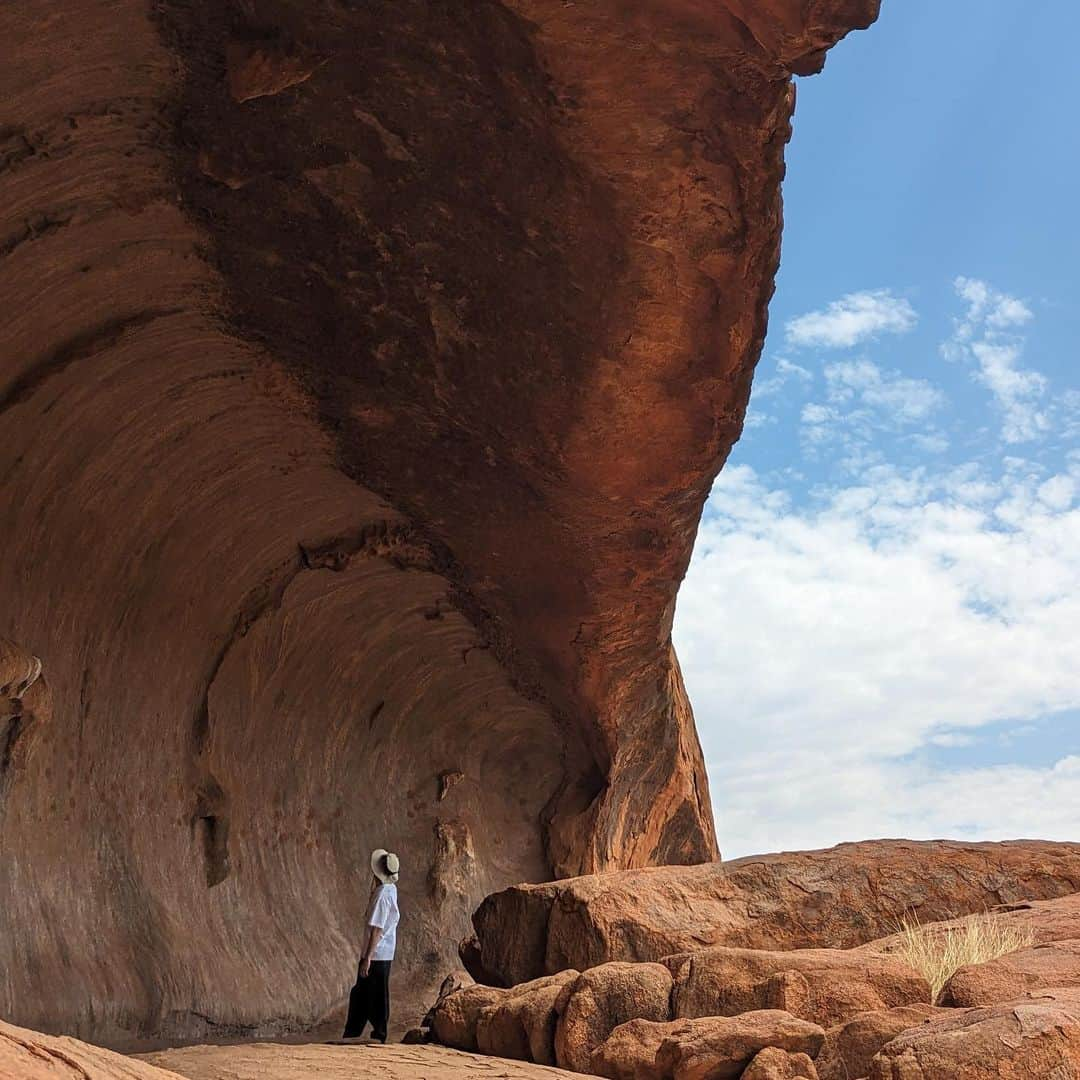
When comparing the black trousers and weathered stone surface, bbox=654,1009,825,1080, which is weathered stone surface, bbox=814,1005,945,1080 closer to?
weathered stone surface, bbox=654,1009,825,1080

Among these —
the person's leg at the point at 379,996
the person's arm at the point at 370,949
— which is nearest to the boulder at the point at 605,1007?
the person's arm at the point at 370,949

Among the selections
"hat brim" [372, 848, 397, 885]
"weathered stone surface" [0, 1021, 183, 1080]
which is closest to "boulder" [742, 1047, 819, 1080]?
"weathered stone surface" [0, 1021, 183, 1080]

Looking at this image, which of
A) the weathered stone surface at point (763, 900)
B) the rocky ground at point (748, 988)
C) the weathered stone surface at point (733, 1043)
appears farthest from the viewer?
the weathered stone surface at point (763, 900)

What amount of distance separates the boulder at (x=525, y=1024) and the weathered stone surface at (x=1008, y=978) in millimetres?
1897

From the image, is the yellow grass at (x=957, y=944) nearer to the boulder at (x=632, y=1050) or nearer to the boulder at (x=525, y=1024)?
the boulder at (x=632, y=1050)

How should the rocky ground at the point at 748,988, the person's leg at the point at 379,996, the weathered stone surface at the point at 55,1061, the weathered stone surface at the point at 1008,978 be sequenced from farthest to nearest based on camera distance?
1. the person's leg at the point at 379,996
2. the weathered stone surface at the point at 1008,978
3. the rocky ground at the point at 748,988
4. the weathered stone surface at the point at 55,1061

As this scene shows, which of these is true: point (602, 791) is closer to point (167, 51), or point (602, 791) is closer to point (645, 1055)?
point (645, 1055)

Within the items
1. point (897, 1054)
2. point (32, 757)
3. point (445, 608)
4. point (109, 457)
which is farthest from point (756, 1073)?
point (445, 608)

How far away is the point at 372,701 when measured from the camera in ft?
37.0

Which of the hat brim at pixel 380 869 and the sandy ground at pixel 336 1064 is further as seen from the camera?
the hat brim at pixel 380 869

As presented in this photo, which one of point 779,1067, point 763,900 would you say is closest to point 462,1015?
point 763,900

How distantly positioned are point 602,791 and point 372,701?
295cm

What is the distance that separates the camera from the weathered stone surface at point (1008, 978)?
510 centimetres

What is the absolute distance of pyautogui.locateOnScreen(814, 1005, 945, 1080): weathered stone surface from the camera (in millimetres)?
4770
